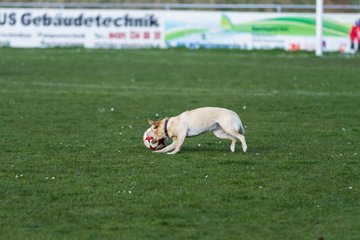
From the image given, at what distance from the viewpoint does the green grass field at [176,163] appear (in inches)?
442

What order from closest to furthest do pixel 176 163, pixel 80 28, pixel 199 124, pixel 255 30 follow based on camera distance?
1. pixel 176 163
2. pixel 199 124
3. pixel 255 30
4. pixel 80 28

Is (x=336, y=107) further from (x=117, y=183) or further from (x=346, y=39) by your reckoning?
(x=346, y=39)

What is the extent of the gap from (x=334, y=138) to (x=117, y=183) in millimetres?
6002

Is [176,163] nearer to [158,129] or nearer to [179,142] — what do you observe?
[179,142]

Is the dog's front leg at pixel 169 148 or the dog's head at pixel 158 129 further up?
the dog's head at pixel 158 129

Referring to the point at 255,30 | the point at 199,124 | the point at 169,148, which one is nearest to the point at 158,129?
the point at 169,148

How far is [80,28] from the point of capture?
4778 centimetres

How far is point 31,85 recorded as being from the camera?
29766mm

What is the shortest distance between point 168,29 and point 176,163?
32316 millimetres

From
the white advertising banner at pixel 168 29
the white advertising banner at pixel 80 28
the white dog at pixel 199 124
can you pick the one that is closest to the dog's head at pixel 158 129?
the white dog at pixel 199 124

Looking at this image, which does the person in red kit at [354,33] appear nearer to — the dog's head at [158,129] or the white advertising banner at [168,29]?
the white advertising banner at [168,29]

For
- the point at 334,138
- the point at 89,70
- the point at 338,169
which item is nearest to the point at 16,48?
the point at 89,70

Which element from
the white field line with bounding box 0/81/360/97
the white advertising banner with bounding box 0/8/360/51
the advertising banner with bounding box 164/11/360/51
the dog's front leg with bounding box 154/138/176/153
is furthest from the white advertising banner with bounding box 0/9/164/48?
the dog's front leg with bounding box 154/138/176/153

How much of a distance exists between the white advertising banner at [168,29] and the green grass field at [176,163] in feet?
43.5
